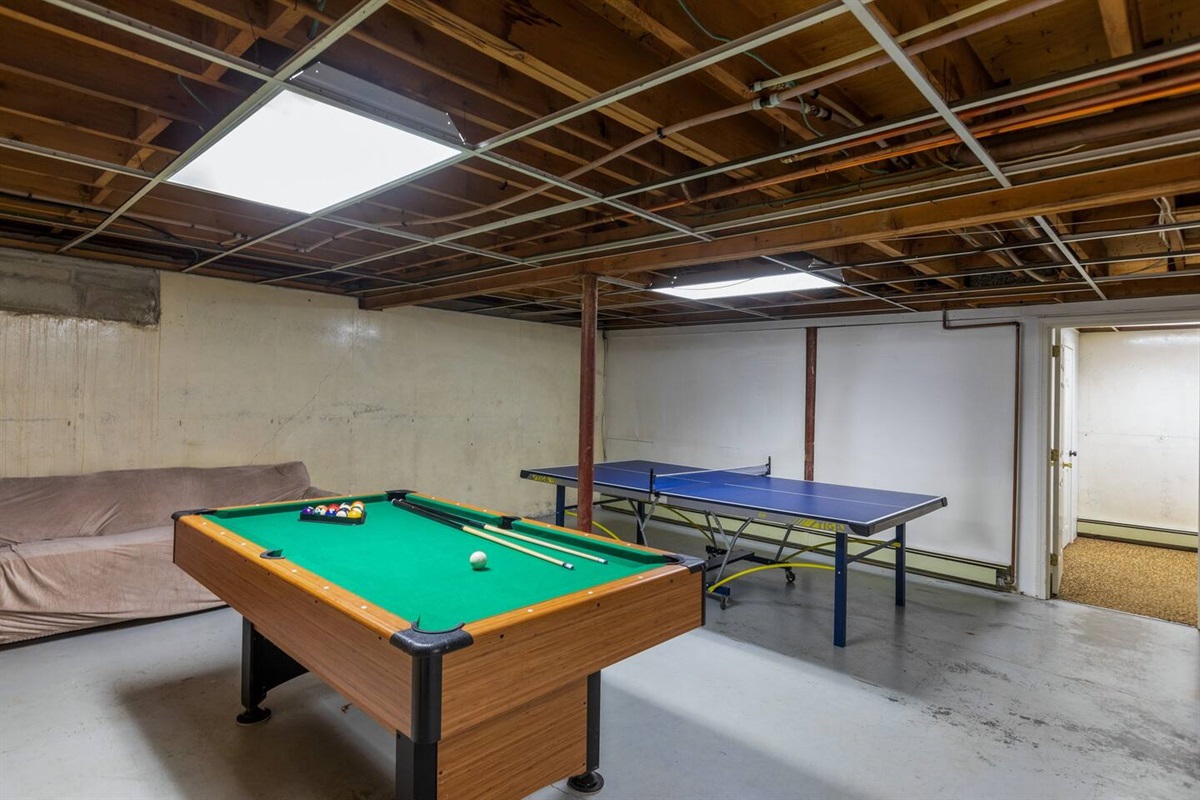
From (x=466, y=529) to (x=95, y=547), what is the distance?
8.39 feet

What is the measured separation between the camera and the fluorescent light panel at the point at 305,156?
195 centimetres

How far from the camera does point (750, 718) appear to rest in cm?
286

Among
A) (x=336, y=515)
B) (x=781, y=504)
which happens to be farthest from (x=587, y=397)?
(x=336, y=515)

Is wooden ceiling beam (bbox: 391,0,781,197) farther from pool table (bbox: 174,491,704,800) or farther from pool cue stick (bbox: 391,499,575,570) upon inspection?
pool cue stick (bbox: 391,499,575,570)

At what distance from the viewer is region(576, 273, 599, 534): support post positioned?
404cm

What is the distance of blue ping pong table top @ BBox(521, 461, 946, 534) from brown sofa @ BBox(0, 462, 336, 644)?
2683 mm

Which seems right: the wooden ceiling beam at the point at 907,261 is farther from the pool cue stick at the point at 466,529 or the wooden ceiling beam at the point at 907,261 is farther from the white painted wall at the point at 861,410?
the pool cue stick at the point at 466,529

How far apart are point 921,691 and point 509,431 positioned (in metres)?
4.92

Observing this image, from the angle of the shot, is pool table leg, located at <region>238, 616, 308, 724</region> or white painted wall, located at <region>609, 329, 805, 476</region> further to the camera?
white painted wall, located at <region>609, 329, 805, 476</region>

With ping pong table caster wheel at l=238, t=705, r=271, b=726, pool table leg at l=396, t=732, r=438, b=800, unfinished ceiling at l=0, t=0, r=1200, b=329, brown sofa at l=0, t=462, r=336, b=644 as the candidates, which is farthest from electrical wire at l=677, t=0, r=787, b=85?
brown sofa at l=0, t=462, r=336, b=644

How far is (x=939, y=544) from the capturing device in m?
5.34

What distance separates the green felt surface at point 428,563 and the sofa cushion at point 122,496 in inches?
61.7

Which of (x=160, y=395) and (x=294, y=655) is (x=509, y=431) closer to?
(x=160, y=395)

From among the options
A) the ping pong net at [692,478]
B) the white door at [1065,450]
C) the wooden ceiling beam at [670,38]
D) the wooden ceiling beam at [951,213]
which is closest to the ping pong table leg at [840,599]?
the ping pong net at [692,478]
